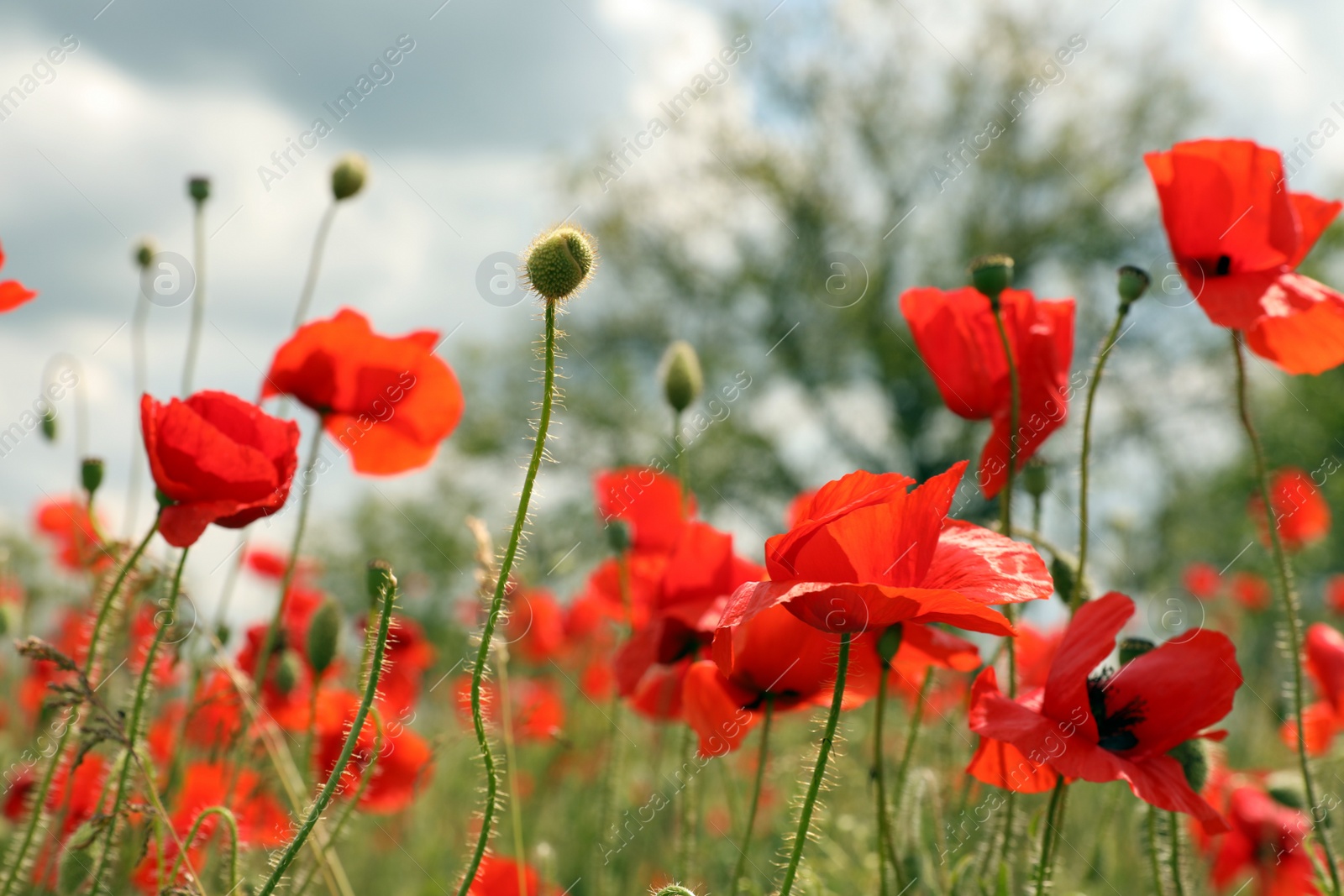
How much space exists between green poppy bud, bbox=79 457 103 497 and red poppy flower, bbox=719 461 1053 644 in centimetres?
95

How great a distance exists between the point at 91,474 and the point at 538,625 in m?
1.93

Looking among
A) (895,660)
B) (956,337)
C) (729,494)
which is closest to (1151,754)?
(895,660)

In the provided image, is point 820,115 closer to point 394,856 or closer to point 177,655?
point 394,856

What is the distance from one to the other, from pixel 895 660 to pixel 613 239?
18.3 metres

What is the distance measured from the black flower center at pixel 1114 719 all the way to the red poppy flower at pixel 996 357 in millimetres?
235

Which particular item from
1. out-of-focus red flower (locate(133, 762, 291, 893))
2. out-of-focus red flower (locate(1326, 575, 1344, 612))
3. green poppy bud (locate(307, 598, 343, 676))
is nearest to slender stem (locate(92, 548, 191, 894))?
out-of-focus red flower (locate(133, 762, 291, 893))

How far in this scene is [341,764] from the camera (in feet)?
2.11

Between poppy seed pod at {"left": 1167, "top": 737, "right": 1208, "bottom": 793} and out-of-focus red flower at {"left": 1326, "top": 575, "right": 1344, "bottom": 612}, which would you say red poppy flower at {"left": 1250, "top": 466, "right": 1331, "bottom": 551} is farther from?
poppy seed pod at {"left": 1167, "top": 737, "right": 1208, "bottom": 793}

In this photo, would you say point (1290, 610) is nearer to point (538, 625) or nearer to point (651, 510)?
point (651, 510)

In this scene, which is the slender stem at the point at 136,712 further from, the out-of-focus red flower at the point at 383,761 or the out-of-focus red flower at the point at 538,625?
the out-of-focus red flower at the point at 538,625

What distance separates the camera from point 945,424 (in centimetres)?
1759

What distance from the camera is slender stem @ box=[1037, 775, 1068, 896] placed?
0.84 metres

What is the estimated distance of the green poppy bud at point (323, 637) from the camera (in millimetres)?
1390

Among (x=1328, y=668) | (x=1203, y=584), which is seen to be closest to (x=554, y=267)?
(x=1328, y=668)
